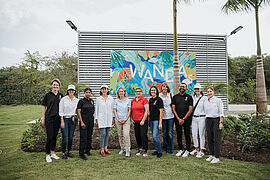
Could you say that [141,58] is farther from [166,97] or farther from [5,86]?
[5,86]

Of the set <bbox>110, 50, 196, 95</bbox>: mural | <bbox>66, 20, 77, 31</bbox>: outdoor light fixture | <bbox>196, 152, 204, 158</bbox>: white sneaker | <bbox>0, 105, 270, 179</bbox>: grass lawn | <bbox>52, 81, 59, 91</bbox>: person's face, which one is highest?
<bbox>66, 20, 77, 31</bbox>: outdoor light fixture

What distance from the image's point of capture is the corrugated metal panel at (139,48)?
1141cm

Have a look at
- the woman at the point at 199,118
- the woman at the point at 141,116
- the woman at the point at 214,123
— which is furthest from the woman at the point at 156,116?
the woman at the point at 214,123

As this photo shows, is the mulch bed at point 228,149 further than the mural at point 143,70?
No

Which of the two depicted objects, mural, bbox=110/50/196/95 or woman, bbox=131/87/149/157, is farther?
mural, bbox=110/50/196/95

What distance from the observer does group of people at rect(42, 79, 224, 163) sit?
178 inches

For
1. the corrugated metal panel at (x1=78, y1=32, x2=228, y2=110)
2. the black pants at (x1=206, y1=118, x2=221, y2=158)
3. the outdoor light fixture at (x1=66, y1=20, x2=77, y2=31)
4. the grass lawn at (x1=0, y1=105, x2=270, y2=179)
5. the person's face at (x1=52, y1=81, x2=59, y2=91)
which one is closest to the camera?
the grass lawn at (x1=0, y1=105, x2=270, y2=179)

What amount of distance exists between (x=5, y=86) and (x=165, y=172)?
668 inches

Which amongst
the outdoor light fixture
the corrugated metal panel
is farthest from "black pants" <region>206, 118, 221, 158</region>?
the outdoor light fixture

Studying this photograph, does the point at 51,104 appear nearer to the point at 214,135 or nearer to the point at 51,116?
the point at 51,116

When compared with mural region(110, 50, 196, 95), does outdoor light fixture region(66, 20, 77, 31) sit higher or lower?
higher

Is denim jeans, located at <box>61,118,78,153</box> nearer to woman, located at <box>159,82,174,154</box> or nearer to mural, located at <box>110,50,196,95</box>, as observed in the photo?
woman, located at <box>159,82,174,154</box>

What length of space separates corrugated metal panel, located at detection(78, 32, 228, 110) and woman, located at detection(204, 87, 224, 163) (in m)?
7.81

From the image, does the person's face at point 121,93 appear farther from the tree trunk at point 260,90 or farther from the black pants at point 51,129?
the tree trunk at point 260,90
